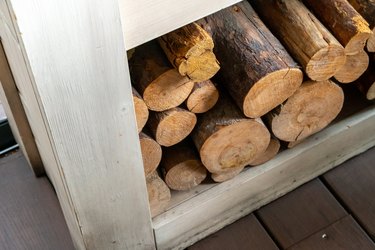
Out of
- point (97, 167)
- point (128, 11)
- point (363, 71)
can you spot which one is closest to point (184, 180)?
point (97, 167)

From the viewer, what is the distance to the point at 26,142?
1.33 metres

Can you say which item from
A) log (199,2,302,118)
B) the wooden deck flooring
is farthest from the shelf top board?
the wooden deck flooring

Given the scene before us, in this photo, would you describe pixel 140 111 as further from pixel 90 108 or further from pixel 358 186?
pixel 358 186

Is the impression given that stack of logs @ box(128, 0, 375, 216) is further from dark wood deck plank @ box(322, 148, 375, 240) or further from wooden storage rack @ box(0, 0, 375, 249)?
dark wood deck plank @ box(322, 148, 375, 240)

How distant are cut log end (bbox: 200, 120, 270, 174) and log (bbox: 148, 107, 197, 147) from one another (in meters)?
0.05

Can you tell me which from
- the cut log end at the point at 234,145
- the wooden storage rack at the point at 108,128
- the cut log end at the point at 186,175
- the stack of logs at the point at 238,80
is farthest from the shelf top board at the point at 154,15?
the cut log end at the point at 186,175

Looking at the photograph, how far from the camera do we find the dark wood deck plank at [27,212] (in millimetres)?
1354

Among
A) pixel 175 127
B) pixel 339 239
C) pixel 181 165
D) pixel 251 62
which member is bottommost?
pixel 339 239

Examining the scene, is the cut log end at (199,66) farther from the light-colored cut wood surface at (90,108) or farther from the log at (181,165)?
the log at (181,165)

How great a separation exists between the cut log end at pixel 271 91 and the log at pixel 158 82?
0.11 meters

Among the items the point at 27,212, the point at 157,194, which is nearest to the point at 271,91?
the point at 157,194

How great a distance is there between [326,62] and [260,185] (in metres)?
0.35

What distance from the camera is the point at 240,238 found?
4.42ft

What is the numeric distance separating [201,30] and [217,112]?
209mm
